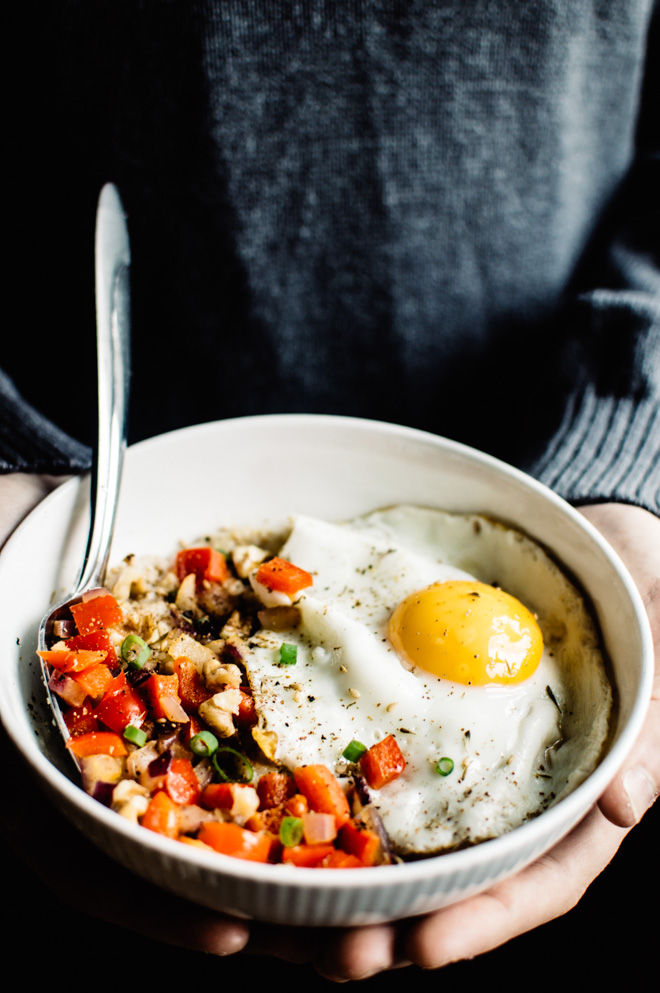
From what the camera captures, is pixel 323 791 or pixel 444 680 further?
pixel 444 680

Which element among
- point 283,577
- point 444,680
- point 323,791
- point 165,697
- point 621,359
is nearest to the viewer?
point 323,791

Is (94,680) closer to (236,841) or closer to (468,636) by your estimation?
(236,841)

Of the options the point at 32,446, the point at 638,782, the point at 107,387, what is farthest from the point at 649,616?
the point at 32,446

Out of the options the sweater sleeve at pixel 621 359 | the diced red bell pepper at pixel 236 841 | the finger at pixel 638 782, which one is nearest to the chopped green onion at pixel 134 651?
the diced red bell pepper at pixel 236 841

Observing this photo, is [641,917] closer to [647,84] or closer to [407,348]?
[407,348]

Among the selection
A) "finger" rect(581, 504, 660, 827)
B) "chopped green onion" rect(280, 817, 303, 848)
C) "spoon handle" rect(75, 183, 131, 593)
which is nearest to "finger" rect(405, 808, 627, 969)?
"finger" rect(581, 504, 660, 827)

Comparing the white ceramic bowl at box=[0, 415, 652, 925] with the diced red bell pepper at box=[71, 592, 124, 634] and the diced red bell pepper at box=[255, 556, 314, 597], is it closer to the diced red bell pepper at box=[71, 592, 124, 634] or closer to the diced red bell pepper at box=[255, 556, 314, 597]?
the diced red bell pepper at box=[71, 592, 124, 634]
